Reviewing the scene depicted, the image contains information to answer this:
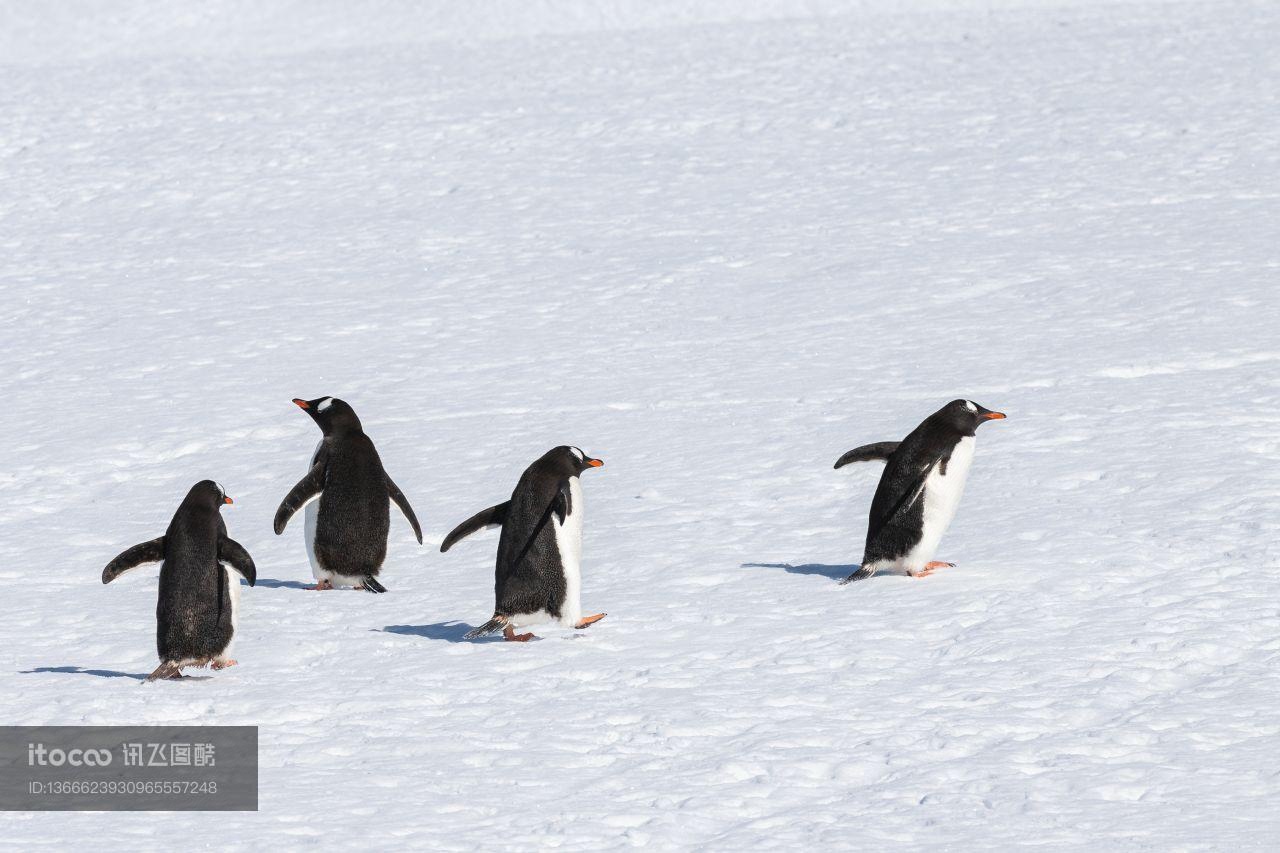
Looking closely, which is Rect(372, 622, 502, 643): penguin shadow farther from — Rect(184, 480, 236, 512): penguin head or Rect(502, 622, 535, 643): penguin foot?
Rect(184, 480, 236, 512): penguin head

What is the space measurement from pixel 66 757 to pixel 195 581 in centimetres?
88

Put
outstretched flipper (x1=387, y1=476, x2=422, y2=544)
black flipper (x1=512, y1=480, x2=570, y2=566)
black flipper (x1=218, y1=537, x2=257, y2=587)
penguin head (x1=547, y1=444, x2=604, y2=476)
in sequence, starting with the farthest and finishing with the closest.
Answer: outstretched flipper (x1=387, y1=476, x2=422, y2=544)
penguin head (x1=547, y1=444, x2=604, y2=476)
black flipper (x1=512, y1=480, x2=570, y2=566)
black flipper (x1=218, y1=537, x2=257, y2=587)

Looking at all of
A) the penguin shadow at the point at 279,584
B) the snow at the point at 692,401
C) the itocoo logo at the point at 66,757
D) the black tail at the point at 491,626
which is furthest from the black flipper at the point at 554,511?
the itocoo logo at the point at 66,757

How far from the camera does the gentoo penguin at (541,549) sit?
532 cm

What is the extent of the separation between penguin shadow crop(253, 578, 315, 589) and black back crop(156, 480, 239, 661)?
1.21 meters

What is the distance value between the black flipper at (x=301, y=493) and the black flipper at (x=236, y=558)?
915 mm

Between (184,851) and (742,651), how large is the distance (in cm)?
204

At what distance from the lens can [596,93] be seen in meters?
17.6

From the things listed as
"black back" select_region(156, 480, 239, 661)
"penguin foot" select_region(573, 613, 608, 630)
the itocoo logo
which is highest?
"black back" select_region(156, 480, 239, 661)

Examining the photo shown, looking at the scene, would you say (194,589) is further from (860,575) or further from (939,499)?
(939,499)

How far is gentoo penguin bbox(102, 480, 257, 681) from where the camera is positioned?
16.2 ft

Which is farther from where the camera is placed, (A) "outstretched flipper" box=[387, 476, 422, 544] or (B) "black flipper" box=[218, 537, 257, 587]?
(A) "outstretched flipper" box=[387, 476, 422, 544]

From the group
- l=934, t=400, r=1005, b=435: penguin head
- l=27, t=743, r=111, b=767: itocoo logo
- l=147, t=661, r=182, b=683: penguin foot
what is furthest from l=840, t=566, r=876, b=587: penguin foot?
l=27, t=743, r=111, b=767: itocoo logo

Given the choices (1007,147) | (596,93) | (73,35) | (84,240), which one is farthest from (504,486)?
(73,35)
